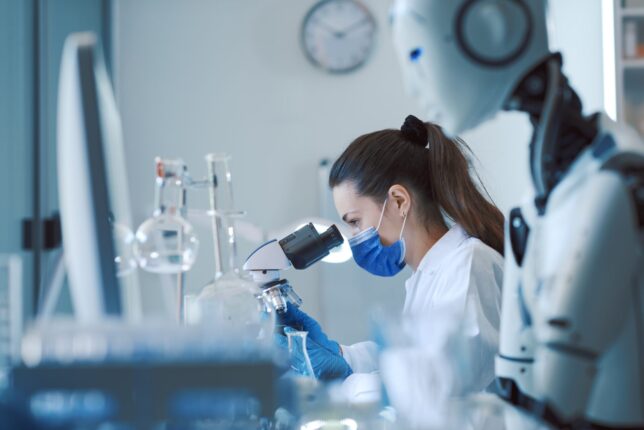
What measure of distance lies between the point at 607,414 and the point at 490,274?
85cm

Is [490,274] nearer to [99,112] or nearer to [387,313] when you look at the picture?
[387,313]

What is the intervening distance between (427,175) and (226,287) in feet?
2.81

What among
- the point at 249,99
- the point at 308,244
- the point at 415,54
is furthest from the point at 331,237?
the point at 249,99

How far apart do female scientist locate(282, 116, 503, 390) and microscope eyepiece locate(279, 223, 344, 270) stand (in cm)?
19

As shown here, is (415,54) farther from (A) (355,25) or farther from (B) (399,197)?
(A) (355,25)

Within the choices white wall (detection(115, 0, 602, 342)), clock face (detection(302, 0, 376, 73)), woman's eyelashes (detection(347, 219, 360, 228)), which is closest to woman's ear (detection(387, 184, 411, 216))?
woman's eyelashes (detection(347, 219, 360, 228))

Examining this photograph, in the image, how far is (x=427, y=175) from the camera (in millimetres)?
1949

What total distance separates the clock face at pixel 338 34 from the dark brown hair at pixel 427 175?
73.0 inches

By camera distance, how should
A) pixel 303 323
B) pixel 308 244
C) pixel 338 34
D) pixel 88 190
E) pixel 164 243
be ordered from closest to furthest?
pixel 88 190 → pixel 164 243 → pixel 308 244 → pixel 303 323 → pixel 338 34

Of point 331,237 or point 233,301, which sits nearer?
point 233,301

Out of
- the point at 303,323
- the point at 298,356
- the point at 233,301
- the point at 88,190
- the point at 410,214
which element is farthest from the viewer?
the point at 410,214

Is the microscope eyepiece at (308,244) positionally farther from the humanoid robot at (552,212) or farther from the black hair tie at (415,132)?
the humanoid robot at (552,212)

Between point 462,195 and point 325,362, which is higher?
point 462,195

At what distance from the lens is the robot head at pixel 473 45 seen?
3.01ft
